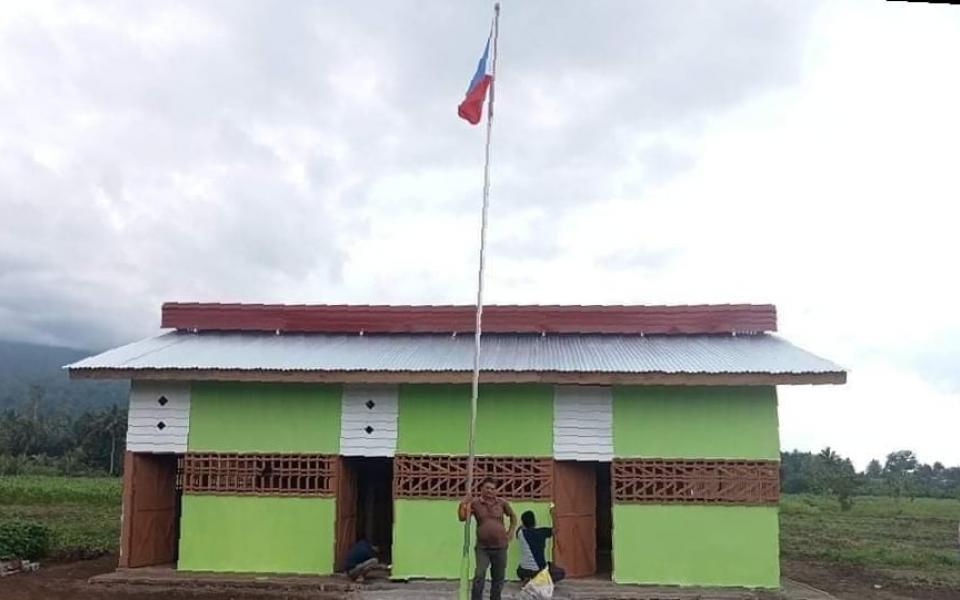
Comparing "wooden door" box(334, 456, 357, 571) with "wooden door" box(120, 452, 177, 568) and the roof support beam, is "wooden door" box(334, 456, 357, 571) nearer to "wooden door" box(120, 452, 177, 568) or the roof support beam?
the roof support beam

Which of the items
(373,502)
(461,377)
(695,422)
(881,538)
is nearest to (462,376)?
(461,377)

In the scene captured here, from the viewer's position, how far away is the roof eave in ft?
37.0

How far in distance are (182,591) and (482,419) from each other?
432 cm

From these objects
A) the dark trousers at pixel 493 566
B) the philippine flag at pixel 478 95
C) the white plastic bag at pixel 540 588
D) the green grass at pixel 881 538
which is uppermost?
the philippine flag at pixel 478 95

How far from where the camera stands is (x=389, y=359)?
12375mm

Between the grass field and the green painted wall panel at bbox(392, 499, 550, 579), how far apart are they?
19.3 ft

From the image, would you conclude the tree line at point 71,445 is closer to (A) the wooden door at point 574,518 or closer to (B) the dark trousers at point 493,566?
(A) the wooden door at point 574,518

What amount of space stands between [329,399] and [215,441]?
1.67m

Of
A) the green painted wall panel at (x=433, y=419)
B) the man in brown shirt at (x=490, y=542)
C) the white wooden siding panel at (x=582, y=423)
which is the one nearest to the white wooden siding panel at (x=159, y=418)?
the green painted wall panel at (x=433, y=419)

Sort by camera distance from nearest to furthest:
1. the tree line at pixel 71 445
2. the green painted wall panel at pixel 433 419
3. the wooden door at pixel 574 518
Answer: the wooden door at pixel 574 518 < the green painted wall panel at pixel 433 419 < the tree line at pixel 71 445

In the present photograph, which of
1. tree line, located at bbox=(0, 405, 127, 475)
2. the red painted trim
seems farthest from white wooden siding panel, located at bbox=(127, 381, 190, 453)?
tree line, located at bbox=(0, 405, 127, 475)

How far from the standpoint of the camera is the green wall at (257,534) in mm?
12273

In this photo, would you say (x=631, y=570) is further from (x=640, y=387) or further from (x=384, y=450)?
(x=384, y=450)

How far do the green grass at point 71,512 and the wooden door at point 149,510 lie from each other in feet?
6.56
